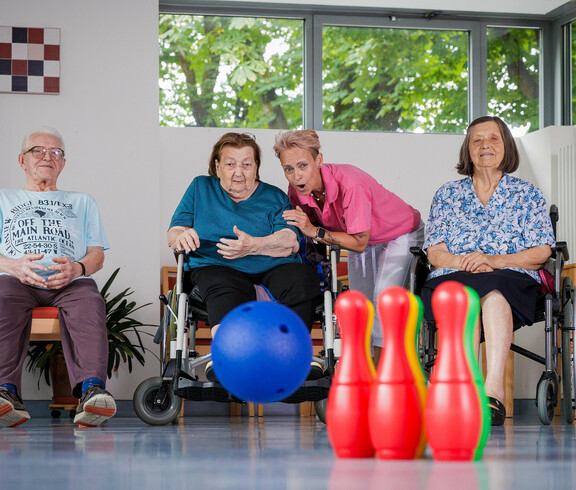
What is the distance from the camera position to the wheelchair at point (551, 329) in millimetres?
2902

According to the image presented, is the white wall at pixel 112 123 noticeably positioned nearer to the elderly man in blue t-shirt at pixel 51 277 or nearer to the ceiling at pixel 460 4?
the ceiling at pixel 460 4

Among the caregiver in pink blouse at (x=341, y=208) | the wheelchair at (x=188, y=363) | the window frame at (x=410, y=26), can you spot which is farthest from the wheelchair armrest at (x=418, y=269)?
the window frame at (x=410, y=26)

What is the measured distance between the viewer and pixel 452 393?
1.37 m

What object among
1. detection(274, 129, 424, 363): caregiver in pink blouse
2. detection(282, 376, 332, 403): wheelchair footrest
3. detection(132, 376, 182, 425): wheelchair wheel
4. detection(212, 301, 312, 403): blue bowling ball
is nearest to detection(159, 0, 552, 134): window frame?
detection(274, 129, 424, 363): caregiver in pink blouse

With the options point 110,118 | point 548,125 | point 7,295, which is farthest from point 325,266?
point 548,125

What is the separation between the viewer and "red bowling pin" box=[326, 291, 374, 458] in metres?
1.46

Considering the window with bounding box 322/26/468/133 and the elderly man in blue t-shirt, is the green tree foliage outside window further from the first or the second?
the elderly man in blue t-shirt

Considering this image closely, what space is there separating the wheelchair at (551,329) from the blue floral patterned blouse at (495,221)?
7cm

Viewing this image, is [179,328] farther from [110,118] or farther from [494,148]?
[110,118]

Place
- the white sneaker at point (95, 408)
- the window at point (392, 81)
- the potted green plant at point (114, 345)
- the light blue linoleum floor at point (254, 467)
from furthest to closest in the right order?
the window at point (392, 81)
the potted green plant at point (114, 345)
the white sneaker at point (95, 408)
the light blue linoleum floor at point (254, 467)

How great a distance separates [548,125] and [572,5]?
0.73m

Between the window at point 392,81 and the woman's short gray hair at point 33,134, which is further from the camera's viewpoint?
the window at point 392,81

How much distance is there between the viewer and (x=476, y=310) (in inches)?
57.0

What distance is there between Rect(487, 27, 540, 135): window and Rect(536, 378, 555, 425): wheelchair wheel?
101 inches
